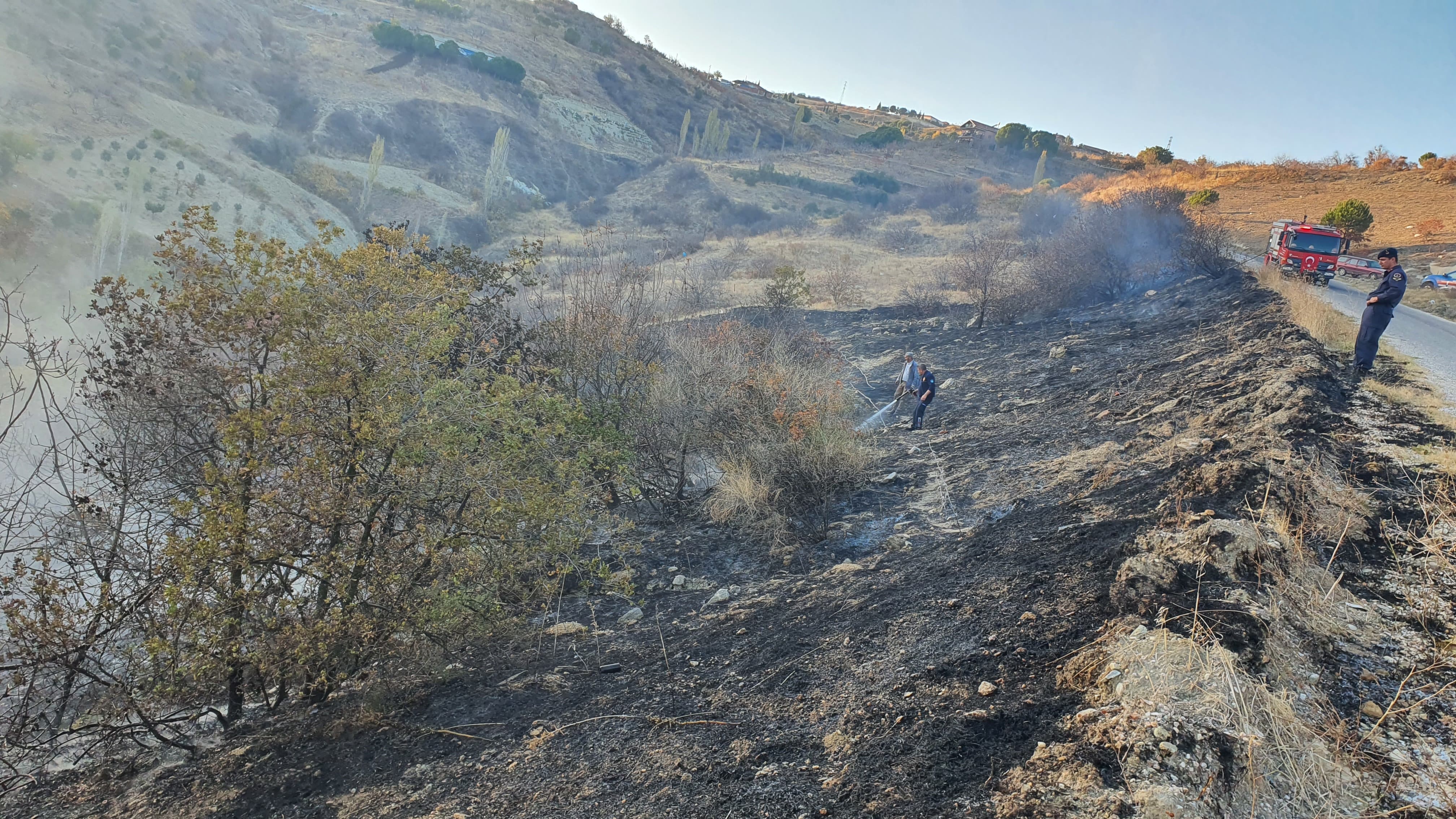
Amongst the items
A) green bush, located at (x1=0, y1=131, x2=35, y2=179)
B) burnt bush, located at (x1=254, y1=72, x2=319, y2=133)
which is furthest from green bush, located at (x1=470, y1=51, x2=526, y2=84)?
green bush, located at (x1=0, y1=131, x2=35, y2=179)

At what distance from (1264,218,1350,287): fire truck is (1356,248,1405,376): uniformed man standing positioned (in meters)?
9.99

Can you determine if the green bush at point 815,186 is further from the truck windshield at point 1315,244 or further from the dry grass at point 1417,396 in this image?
the dry grass at point 1417,396

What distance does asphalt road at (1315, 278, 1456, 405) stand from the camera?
8281mm

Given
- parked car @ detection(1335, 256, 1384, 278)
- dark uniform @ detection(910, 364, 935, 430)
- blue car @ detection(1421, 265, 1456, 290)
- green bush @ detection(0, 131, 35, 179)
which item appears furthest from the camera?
green bush @ detection(0, 131, 35, 179)

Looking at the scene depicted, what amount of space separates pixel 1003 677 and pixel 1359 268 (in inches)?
817

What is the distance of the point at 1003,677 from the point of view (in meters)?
3.71

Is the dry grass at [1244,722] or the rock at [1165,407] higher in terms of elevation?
the dry grass at [1244,722]

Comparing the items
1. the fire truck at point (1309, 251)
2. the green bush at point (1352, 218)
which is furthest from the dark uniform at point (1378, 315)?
the green bush at point (1352, 218)

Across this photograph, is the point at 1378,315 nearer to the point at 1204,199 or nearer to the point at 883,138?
the point at 1204,199

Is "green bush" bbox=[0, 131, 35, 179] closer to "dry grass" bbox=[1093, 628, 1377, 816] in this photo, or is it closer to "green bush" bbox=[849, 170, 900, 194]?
"dry grass" bbox=[1093, 628, 1377, 816]

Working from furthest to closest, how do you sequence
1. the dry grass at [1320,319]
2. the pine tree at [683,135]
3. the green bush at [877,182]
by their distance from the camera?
the pine tree at [683,135]
the green bush at [877,182]
the dry grass at [1320,319]

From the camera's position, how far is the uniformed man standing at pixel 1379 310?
7707mm

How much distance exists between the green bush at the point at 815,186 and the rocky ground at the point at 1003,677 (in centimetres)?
3880

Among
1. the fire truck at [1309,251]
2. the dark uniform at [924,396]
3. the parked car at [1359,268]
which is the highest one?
the fire truck at [1309,251]
